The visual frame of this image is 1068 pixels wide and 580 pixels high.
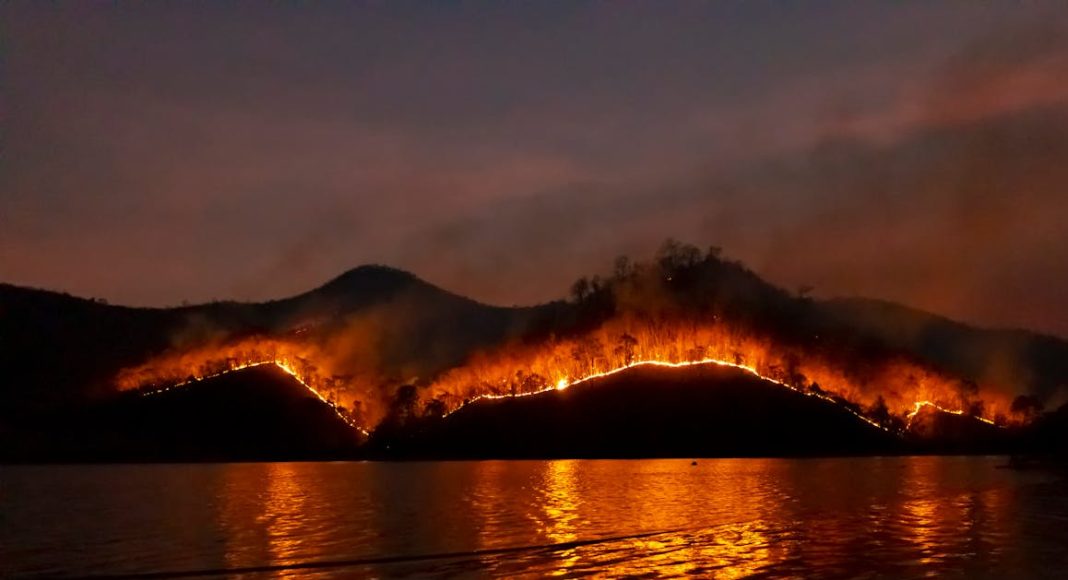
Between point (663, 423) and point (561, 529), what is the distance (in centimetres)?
7625

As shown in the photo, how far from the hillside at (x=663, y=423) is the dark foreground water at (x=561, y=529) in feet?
154

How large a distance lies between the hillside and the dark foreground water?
46974 millimetres

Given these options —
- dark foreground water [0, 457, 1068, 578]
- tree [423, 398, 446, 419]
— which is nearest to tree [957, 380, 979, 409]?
tree [423, 398, 446, 419]

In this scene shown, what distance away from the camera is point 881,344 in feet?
415

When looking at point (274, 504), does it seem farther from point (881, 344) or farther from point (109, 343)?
point (109, 343)

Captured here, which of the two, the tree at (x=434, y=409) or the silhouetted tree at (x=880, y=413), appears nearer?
the silhouetted tree at (x=880, y=413)

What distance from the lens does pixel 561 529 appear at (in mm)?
31359

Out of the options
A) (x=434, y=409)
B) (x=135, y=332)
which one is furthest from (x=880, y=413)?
(x=135, y=332)

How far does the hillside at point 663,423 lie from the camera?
344 ft

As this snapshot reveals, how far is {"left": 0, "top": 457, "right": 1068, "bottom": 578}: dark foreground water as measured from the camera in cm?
2428

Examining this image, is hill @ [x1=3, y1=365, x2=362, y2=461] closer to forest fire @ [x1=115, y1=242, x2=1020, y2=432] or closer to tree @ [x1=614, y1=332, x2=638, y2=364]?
forest fire @ [x1=115, y1=242, x2=1020, y2=432]

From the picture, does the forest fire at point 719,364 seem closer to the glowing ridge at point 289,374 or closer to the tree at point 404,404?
the tree at point 404,404

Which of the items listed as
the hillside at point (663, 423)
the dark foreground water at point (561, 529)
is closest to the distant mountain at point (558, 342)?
the hillside at point (663, 423)

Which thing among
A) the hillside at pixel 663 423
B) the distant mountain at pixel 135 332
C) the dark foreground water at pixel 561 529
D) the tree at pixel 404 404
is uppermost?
the distant mountain at pixel 135 332
